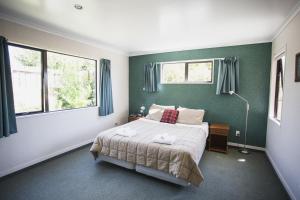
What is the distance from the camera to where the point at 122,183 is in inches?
93.9

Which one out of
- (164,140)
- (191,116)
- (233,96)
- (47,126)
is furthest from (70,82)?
(233,96)

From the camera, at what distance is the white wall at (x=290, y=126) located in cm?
201

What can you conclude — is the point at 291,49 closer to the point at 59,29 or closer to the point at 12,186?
the point at 59,29

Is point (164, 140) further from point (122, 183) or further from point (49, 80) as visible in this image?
point (49, 80)

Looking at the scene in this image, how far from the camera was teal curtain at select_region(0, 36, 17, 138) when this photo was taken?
2.29 m

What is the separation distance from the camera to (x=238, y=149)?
3.69m

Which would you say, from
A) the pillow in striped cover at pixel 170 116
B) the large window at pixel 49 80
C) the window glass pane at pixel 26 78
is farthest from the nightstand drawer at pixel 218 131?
the window glass pane at pixel 26 78

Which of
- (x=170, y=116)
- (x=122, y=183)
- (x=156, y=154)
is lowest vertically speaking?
(x=122, y=183)

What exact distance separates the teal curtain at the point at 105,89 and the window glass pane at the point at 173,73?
157 centimetres

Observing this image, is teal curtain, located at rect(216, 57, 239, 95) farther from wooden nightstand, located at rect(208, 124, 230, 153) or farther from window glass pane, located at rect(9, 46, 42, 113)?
window glass pane, located at rect(9, 46, 42, 113)

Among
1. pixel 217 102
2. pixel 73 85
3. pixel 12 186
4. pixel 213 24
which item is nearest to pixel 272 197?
pixel 217 102

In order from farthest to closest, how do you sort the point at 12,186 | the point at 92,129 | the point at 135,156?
the point at 92,129 → the point at 135,156 → the point at 12,186

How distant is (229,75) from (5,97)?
4.21 m

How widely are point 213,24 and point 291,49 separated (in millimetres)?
1172
